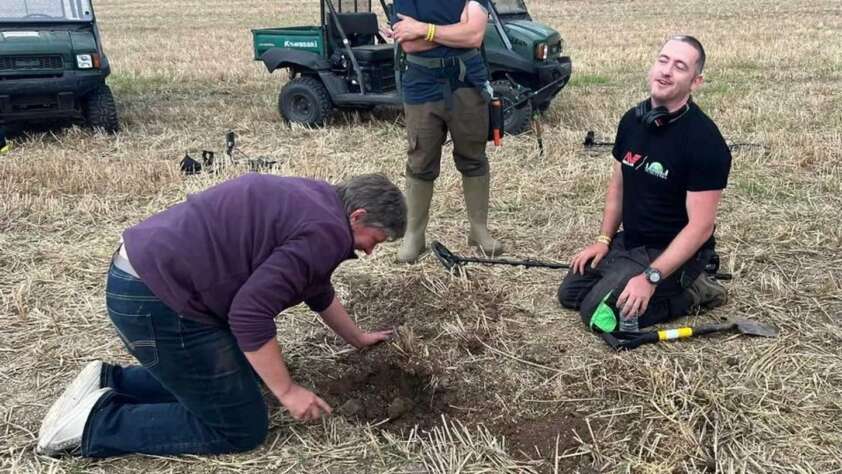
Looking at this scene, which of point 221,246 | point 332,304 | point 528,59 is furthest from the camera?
point 528,59

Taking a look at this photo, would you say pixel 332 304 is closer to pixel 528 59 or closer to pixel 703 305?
pixel 703 305

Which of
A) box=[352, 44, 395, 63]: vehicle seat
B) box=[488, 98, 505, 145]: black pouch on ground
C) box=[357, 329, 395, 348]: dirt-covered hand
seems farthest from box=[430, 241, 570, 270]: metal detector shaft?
box=[352, 44, 395, 63]: vehicle seat

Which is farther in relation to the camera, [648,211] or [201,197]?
[648,211]

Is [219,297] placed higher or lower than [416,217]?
higher

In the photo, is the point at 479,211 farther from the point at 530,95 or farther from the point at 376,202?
the point at 530,95

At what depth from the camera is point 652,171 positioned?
11.6 feet

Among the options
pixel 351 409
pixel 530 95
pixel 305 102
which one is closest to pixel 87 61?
pixel 305 102

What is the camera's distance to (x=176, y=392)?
271cm

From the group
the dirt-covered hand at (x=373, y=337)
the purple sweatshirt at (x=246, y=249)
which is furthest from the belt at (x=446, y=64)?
the purple sweatshirt at (x=246, y=249)

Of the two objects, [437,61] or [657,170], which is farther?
[437,61]

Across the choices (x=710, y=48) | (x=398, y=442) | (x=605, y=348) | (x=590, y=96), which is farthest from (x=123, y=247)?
(x=710, y=48)

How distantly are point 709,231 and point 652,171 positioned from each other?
377 millimetres

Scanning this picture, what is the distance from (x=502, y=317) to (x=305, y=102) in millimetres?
5476

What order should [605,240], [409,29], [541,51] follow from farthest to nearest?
1. [541,51]
2. [409,29]
3. [605,240]
